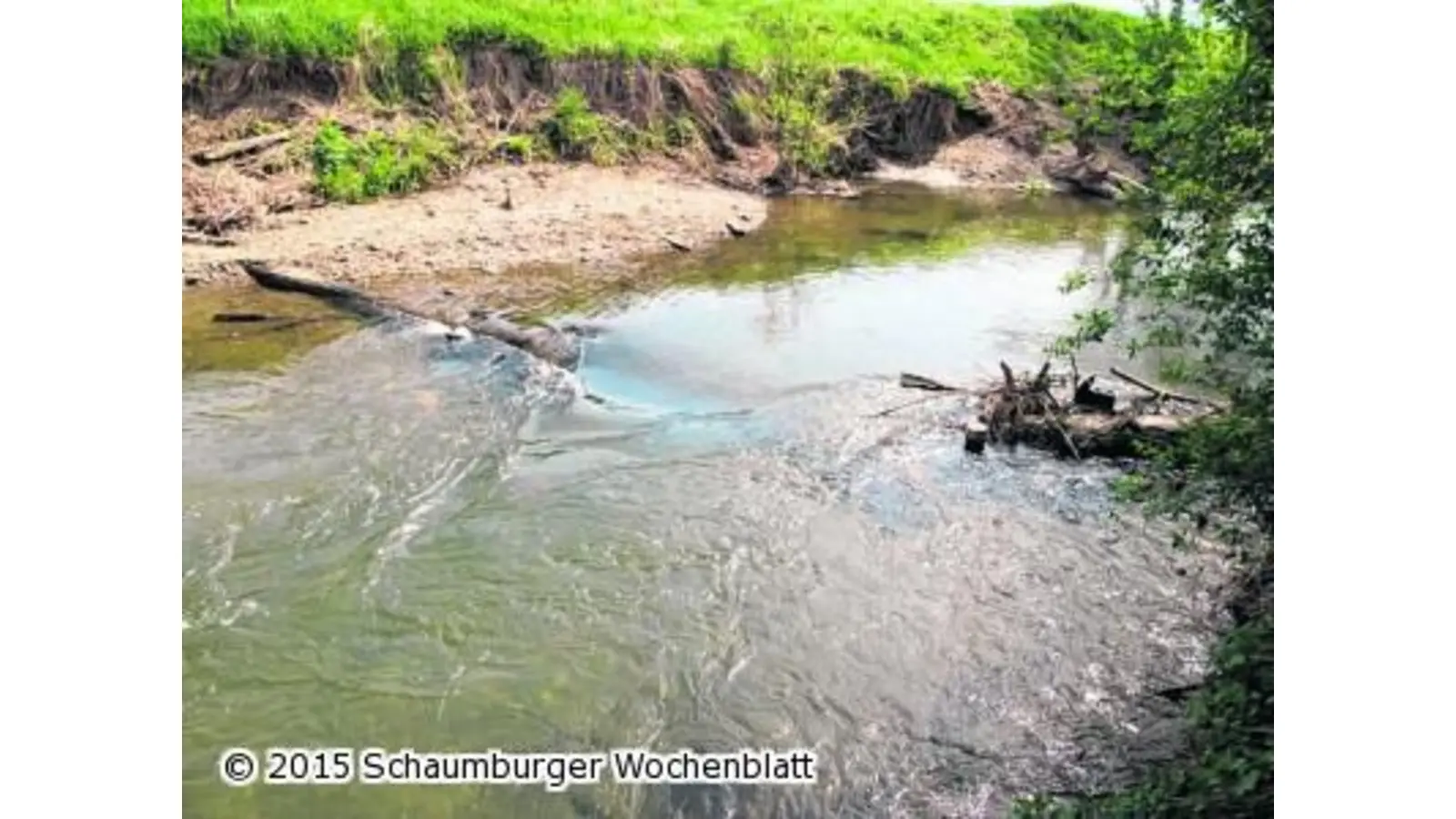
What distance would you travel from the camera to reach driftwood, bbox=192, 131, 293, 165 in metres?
10.3

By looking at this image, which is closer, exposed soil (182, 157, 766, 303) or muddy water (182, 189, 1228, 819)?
muddy water (182, 189, 1228, 819)

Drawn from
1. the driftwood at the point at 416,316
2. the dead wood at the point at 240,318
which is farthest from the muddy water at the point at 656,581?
the dead wood at the point at 240,318

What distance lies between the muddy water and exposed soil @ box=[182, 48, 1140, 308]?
1859 millimetres

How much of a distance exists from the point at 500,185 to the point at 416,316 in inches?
136

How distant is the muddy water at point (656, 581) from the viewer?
4.20 metres

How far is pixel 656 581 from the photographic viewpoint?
5.30 m

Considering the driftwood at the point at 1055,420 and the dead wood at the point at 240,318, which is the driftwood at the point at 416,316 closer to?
the dead wood at the point at 240,318

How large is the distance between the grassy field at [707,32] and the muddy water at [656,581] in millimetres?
2791

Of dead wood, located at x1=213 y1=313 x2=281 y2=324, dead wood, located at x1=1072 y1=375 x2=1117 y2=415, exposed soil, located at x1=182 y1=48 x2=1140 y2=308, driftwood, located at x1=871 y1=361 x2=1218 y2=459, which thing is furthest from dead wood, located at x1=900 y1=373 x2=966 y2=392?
dead wood, located at x1=213 y1=313 x2=281 y2=324

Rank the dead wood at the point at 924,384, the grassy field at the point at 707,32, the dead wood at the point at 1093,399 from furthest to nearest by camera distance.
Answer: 1. the grassy field at the point at 707,32
2. the dead wood at the point at 924,384
3. the dead wood at the point at 1093,399

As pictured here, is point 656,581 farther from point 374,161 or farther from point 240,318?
point 374,161

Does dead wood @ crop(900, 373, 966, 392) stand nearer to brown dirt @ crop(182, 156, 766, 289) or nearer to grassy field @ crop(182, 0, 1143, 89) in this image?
grassy field @ crop(182, 0, 1143, 89)

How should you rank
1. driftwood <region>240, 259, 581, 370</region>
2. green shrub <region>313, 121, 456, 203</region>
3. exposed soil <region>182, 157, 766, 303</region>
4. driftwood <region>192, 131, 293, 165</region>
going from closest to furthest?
driftwood <region>240, 259, 581, 370</region>, exposed soil <region>182, 157, 766, 303</region>, driftwood <region>192, 131, 293, 165</region>, green shrub <region>313, 121, 456, 203</region>

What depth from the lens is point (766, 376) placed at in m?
7.90
